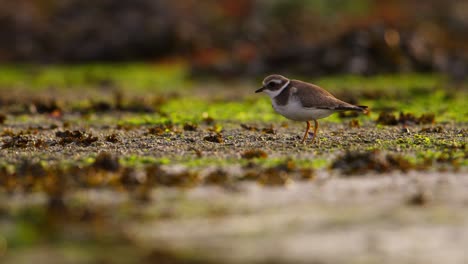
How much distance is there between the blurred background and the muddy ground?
13.1 meters

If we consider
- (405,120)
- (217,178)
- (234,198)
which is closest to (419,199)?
(234,198)

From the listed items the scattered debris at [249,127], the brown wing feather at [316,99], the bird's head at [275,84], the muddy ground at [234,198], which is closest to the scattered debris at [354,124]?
the muddy ground at [234,198]

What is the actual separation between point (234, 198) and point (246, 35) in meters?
26.7

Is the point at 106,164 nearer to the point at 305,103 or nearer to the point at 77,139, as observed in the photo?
the point at 77,139

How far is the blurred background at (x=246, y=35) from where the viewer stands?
26.3 m

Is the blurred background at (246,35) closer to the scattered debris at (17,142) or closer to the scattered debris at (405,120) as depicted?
the scattered debris at (405,120)

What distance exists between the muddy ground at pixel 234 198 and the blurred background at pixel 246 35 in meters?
13.1

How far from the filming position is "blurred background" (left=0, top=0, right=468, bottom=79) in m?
26.3

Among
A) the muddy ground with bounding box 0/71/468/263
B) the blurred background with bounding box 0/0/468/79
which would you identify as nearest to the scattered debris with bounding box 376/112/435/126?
the muddy ground with bounding box 0/71/468/263

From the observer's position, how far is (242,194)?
9.02 meters

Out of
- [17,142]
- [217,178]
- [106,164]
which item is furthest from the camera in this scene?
[17,142]

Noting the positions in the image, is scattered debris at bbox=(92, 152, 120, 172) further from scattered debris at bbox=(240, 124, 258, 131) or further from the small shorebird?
scattered debris at bbox=(240, 124, 258, 131)

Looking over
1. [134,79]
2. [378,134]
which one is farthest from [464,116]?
[134,79]

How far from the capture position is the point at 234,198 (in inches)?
348
